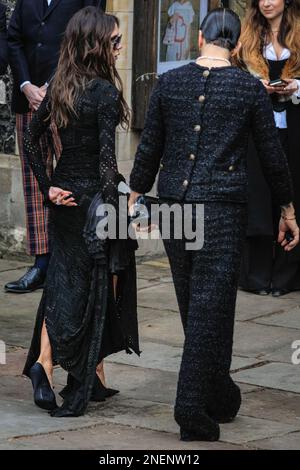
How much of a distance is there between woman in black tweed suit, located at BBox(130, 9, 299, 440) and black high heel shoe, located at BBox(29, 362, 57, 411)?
759mm

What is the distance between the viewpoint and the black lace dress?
6.45m

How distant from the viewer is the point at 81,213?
6.55 meters

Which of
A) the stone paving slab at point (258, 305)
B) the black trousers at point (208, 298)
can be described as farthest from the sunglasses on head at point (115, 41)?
the stone paving slab at point (258, 305)

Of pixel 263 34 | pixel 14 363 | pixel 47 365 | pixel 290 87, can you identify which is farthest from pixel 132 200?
pixel 263 34

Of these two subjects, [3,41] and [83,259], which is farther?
[3,41]

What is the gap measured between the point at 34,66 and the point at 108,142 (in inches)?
113

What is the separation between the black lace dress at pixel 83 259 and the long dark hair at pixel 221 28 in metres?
0.62

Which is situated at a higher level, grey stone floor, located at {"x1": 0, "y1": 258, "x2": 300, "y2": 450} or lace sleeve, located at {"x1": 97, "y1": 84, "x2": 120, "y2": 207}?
lace sleeve, located at {"x1": 97, "y1": 84, "x2": 120, "y2": 207}

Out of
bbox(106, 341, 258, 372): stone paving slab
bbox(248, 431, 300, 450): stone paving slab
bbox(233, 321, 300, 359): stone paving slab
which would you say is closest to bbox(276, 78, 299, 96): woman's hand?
bbox(233, 321, 300, 359): stone paving slab

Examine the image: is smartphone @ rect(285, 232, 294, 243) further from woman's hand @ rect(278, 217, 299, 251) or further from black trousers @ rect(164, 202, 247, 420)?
black trousers @ rect(164, 202, 247, 420)

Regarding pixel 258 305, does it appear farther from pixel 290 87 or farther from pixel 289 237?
pixel 289 237

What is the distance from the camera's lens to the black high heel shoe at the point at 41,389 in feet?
21.4

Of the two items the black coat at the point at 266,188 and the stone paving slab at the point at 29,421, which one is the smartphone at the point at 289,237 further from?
the black coat at the point at 266,188

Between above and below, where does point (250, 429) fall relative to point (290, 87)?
below
